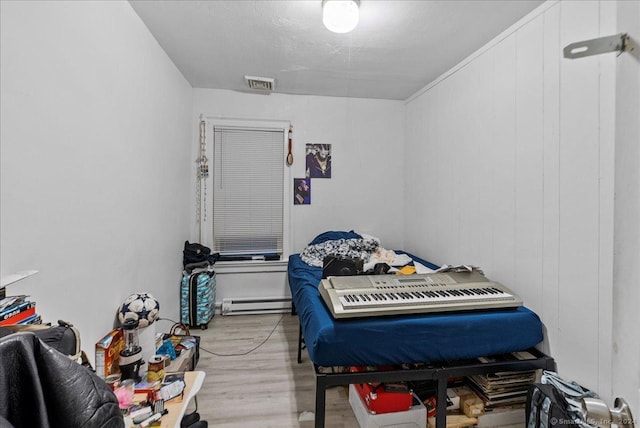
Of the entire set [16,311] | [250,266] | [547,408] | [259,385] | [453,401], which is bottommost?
[259,385]

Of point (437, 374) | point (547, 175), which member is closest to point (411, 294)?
point (437, 374)

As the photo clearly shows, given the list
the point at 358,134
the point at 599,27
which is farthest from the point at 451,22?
the point at 358,134

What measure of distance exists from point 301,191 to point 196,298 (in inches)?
63.5

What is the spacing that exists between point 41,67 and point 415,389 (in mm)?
2471

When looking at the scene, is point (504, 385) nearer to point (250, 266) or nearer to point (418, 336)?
point (418, 336)

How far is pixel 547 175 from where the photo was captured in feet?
5.42

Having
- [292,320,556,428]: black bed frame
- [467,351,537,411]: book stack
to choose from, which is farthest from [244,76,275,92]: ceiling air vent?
[467,351,537,411]: book stack

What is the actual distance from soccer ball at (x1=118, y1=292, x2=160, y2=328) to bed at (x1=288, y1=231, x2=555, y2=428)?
3.12ft

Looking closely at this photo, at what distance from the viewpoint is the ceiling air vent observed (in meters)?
2.91

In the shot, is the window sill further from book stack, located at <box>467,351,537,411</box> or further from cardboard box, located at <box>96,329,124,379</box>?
book stack, located at <box>467,351,537,411</box>

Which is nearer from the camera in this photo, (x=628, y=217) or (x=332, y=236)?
(x=628, y=217)

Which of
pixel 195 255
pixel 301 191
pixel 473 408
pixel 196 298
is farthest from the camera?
pixel 301 191

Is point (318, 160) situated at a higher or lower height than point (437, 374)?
higher

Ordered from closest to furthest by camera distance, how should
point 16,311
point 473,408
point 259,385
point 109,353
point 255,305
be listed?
point 16,311, point 109,353, point 473,408, point 259,385, point 255,305
